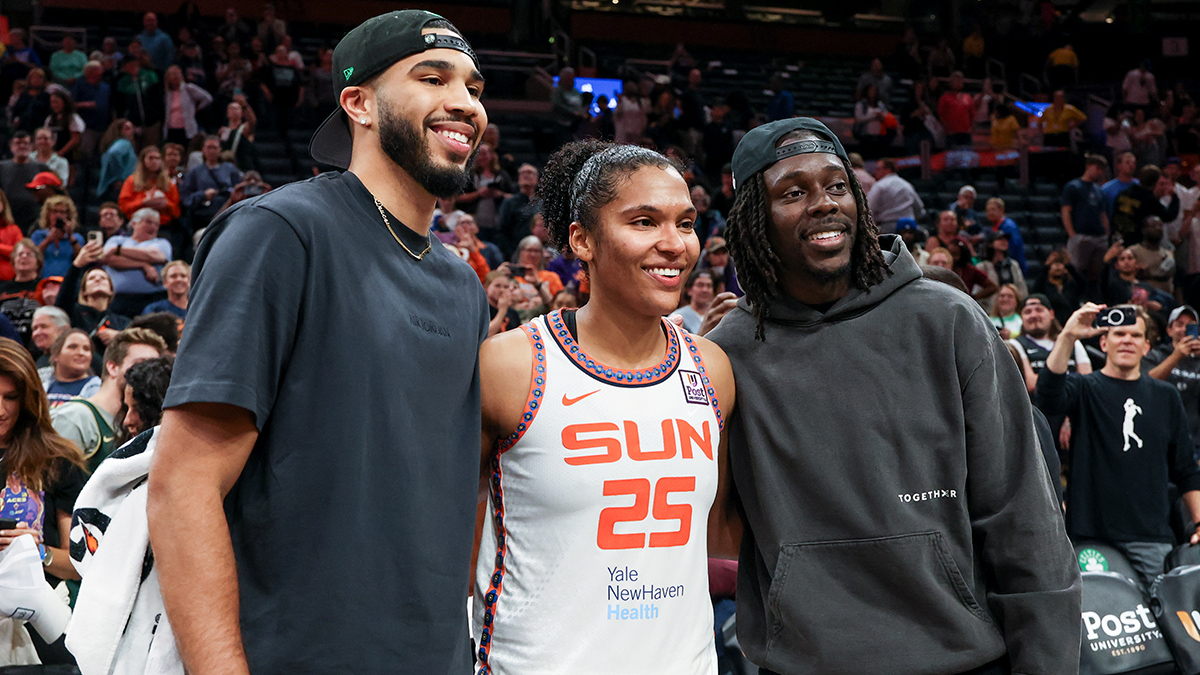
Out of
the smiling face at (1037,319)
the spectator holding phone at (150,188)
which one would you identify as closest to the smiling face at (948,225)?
the smiling face at (1037,319)

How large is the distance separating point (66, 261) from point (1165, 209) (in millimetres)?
10344

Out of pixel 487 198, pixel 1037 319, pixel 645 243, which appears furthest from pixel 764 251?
pixel 487 198

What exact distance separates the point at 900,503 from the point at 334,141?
1325mm

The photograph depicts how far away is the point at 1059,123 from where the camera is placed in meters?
14.5

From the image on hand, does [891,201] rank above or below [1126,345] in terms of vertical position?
above

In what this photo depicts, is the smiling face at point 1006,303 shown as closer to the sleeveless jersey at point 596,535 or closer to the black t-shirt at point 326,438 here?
the sleeveless jersey at point 596,535

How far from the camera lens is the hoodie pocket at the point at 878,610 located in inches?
86.6

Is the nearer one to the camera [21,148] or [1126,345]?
[1126,345]

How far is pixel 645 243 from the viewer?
236 centimetres

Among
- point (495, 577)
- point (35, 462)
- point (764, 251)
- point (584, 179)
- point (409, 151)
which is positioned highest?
point (409, 151)

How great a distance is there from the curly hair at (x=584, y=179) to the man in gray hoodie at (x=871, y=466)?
0.88ft

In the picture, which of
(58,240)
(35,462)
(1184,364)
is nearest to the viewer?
(35,462)

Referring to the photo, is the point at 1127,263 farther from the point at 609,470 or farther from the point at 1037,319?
the point at 609,470

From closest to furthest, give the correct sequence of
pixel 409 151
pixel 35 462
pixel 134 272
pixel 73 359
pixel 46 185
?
pixel 409 151
pixel 35 462
pixel 73 359
pixel 134 272
pixel 46 185
